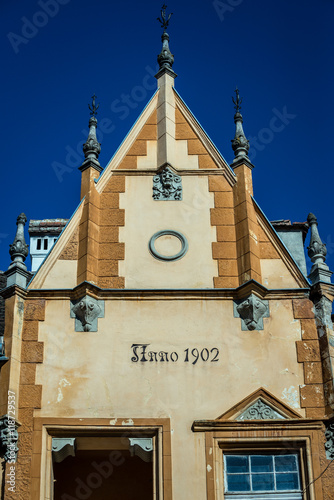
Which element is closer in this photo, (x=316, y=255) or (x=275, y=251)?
(x=316, y=255)

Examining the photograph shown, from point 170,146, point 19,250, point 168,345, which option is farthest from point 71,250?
point 170,146

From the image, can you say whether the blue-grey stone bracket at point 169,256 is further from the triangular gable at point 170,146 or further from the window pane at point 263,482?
the window pane at point 263,482

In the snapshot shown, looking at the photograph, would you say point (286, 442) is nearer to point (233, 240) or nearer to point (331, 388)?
point (331, 388)

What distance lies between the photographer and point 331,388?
46.7ft

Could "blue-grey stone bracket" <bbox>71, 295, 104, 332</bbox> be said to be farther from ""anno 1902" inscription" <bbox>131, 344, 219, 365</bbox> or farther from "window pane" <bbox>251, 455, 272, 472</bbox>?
"window pane" <bbox>251, 455, 272, 472</bbox>

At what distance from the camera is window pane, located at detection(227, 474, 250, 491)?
13617 mm

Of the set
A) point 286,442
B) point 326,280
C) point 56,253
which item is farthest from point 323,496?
point 56,253

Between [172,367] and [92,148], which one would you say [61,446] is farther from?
[92,148]

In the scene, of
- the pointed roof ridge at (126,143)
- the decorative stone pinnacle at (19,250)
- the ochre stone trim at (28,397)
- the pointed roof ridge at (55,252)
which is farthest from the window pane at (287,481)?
the pointed roof ridge at (126,143)

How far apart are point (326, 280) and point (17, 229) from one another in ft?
19.5

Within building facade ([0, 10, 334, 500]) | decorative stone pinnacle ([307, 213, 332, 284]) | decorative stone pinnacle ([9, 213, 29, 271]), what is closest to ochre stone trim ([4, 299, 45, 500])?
building facade ([0, 10, 334, 500])

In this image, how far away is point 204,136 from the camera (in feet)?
56.5

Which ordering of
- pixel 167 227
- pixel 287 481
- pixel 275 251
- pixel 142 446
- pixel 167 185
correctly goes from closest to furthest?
pixel 287 481 < pixel 142 446 < pixel 275 251 < pixel 167 227 < pixel 167 185

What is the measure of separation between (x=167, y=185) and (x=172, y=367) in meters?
3.87
